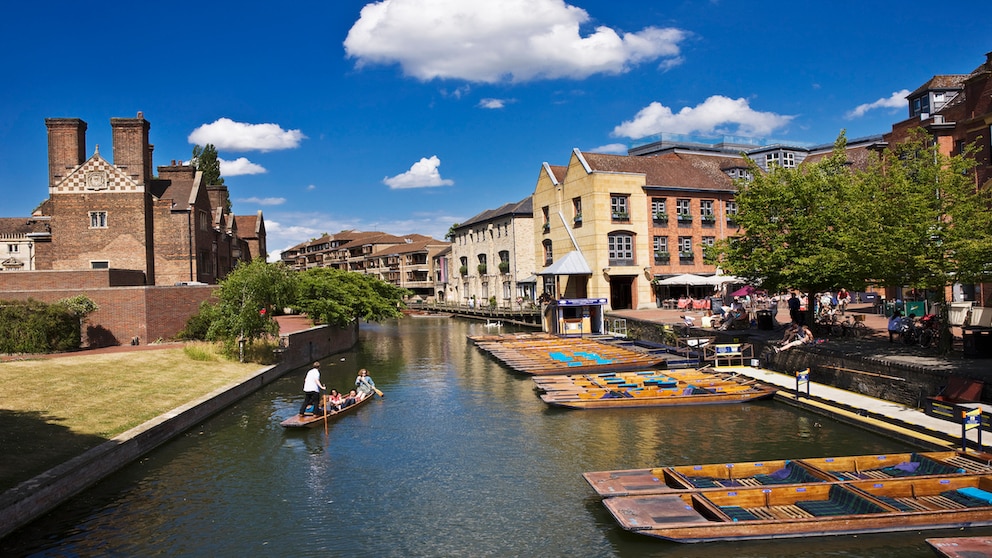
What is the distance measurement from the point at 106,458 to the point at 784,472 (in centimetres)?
1358

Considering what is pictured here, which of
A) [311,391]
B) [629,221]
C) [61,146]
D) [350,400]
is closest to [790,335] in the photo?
[350,400]

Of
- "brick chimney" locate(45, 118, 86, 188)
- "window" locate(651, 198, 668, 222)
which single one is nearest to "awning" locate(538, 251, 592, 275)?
"window" locate(651, 198, 668, 222)

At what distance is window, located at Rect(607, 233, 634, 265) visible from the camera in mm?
46125

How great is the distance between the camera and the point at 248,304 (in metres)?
26.8

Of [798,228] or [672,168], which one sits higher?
[672,168]

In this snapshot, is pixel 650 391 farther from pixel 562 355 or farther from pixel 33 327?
pixel 33 327

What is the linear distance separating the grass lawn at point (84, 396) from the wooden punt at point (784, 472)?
Answer: 10666mm

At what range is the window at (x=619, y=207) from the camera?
4603 centimetres

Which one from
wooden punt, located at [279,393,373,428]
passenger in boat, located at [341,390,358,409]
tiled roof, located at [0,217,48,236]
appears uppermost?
tiled roof, located at [0,217,48,236]

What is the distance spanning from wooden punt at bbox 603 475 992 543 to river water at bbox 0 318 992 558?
26cm

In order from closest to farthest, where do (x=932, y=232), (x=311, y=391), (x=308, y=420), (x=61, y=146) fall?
(x=308, y=420)
(x=932, y=232)
(x=311, y=391)
(x=61, y=146)

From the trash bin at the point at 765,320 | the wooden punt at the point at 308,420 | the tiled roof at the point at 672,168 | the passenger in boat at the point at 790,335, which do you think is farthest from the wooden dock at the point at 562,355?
the tiled roof at the point at 672,168

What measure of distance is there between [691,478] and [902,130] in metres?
33.3

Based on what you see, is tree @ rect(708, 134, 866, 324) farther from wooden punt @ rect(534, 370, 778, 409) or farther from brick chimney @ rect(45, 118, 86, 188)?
brick chimney @ rect(45, 118, 86, 188)
